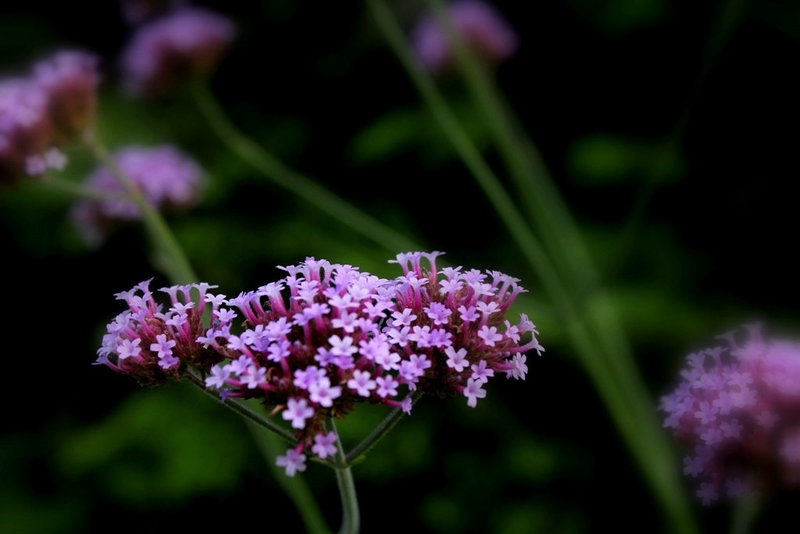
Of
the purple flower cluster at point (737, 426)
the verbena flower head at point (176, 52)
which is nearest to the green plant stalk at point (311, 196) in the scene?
the verbena flower head at point (176, 52)

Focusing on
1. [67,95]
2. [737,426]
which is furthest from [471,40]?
[737,426]

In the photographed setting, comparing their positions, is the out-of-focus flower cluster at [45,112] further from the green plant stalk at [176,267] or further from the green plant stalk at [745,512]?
the green plant stalk at [745,512]

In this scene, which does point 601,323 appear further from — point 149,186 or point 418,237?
point 149,186

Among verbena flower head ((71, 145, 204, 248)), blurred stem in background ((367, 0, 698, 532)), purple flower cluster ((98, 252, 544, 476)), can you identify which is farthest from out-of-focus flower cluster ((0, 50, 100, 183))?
purple flower cluster ((98, 252, 544, 476))

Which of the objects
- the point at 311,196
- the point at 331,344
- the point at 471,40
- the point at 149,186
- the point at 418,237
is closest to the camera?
the point at 331,344

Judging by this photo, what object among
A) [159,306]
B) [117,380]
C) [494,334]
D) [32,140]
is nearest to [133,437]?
[117,380]

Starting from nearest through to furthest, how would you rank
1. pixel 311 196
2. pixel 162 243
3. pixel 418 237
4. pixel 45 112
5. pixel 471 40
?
pixel 162 243 → pixel 45 112 → pixel 311 196 → pixel 471 40 → pixel 418 237

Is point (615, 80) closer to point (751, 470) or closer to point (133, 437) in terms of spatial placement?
point (133, 437)
